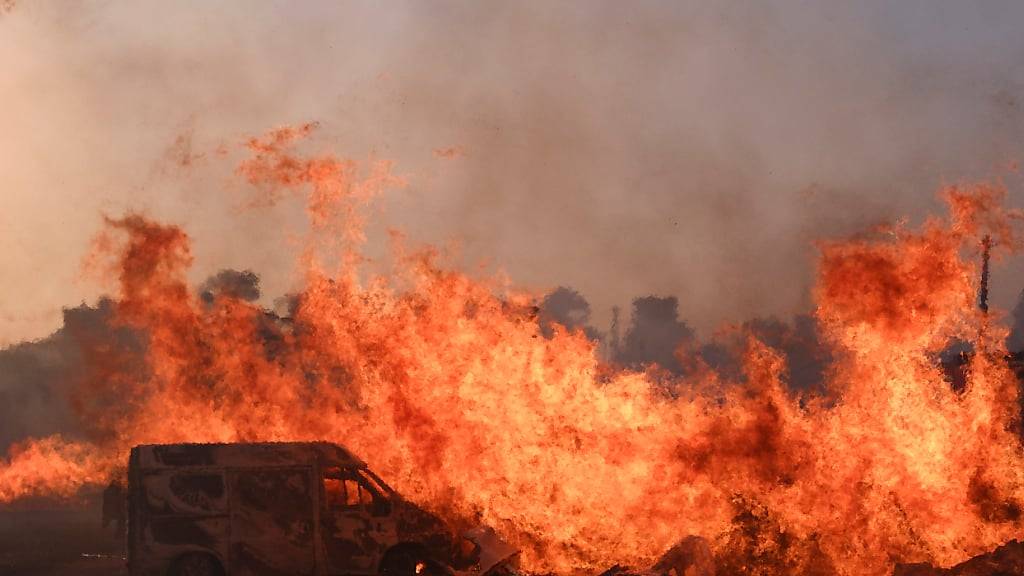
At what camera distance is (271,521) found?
12.9 metres

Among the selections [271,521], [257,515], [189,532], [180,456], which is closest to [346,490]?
[271,521]

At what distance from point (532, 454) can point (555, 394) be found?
1186 millimetres

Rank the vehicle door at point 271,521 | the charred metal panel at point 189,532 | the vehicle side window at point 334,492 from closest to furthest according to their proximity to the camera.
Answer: the charred metal panel at point 189,532 < the vehicle door at point 271,521 < the vehicle side window at point 334,492

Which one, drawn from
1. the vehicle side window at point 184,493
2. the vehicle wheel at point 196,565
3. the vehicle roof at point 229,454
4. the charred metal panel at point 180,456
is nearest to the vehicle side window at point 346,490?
the vehicle roof at point 229,454

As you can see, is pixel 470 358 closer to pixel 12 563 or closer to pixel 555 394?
pixel 555 394

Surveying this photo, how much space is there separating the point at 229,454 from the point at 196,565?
163 centimetres

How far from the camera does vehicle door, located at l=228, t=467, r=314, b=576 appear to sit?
12.8 m

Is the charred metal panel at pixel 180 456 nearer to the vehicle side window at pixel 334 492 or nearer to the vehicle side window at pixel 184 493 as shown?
the vehicle side window at pixel 184 493

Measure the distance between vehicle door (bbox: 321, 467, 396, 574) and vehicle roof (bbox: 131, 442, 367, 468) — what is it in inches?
14.9

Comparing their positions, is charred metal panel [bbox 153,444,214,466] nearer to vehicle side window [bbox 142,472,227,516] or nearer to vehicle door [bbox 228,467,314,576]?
vehicle side window [bbox 142,472,227,516]

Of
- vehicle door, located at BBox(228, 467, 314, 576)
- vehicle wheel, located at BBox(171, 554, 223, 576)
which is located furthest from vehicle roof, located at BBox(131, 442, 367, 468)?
vehicle wheel, located at BBox(171, 554, 223, 576)

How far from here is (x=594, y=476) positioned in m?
15.8

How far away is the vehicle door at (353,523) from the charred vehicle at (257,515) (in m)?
0.01

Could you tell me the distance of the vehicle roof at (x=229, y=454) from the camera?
1285cm
